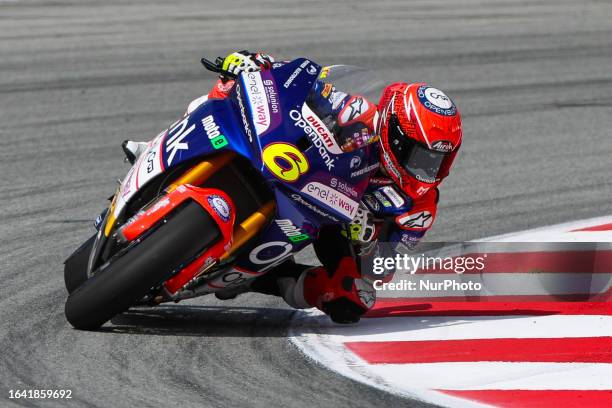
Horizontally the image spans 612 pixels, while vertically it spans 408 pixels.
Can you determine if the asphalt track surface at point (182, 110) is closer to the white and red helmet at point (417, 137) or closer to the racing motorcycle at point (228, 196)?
the racing motorcycle at point (228, 196)

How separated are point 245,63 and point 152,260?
1468 mm

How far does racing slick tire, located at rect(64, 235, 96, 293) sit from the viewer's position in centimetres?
652

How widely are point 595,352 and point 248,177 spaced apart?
1.98 m

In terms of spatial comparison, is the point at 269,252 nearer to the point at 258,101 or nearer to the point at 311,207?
the point at 311,207

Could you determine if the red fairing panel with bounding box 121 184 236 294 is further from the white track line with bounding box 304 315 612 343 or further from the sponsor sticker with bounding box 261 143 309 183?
the white track line with bounding box 304 315 612 343

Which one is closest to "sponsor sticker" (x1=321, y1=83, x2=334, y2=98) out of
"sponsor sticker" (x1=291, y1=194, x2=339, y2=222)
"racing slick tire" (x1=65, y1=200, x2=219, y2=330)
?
"sponsor sticker" (x1=291, y1=194, x2=339, y2=222)

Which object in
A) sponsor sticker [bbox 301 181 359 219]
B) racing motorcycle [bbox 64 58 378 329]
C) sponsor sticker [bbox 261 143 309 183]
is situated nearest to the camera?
racing motorcycle [bbox 64 58 378 329]

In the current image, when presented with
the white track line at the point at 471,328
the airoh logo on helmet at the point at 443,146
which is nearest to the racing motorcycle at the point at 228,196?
the airoh logo on helmet at the point at 443,146

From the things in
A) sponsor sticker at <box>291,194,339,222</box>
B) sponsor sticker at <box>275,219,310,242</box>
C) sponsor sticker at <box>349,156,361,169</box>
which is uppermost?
sponsor sticker at <box>349,156,361,169</box>

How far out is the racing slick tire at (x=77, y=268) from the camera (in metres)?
6.52

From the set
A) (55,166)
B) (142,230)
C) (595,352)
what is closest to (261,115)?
(142,230)

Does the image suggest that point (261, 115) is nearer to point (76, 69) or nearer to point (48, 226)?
point (48, 226)

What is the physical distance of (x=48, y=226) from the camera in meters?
8.61

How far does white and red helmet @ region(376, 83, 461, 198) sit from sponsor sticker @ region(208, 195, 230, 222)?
1024mm
